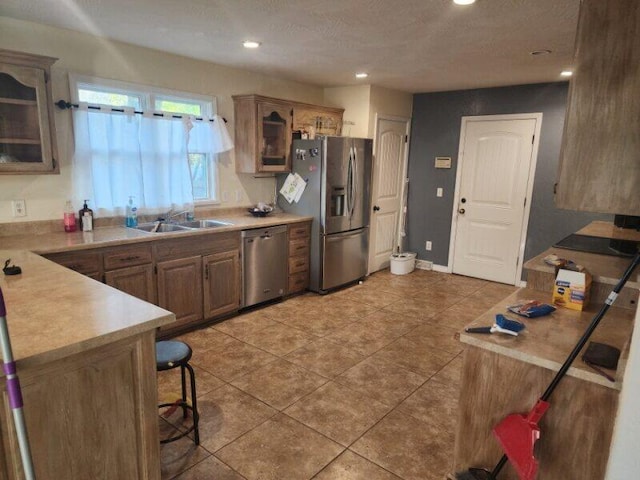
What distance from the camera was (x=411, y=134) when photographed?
5.77 meters

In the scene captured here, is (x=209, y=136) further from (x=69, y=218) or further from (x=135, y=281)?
(x=135, y=281)

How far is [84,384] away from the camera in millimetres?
1450

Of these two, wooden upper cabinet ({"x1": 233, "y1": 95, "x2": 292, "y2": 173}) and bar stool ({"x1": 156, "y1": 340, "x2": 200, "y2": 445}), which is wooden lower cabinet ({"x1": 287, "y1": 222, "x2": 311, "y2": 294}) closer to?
wooden upper cabinet ({"x1": 233, "y1": 95, "x2": 292, "y2": 173})

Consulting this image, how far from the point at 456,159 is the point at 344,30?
120 inches

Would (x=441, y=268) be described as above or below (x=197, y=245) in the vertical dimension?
below

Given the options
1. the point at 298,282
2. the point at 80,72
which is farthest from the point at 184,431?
the point at 80,72

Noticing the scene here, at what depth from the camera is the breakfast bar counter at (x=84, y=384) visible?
132 centimetres

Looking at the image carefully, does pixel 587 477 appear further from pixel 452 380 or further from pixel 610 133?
pixel 452 380

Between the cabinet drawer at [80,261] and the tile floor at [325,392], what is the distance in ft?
2.97

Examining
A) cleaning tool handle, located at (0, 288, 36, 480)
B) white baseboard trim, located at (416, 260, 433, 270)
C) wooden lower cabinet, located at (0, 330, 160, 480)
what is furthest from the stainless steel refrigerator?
cleaning tool handle, located at (0, 288, 36, 480)

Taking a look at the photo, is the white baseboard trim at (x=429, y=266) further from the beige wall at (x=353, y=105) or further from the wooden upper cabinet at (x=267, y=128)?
the wooden upper cabinet at (x=267, y=128)

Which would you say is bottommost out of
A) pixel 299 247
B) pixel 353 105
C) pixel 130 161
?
pixel 299 247

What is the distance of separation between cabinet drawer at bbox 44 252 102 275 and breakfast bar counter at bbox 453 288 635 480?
2.47 metres

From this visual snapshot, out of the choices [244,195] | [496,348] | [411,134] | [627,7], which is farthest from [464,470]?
[411,134]
